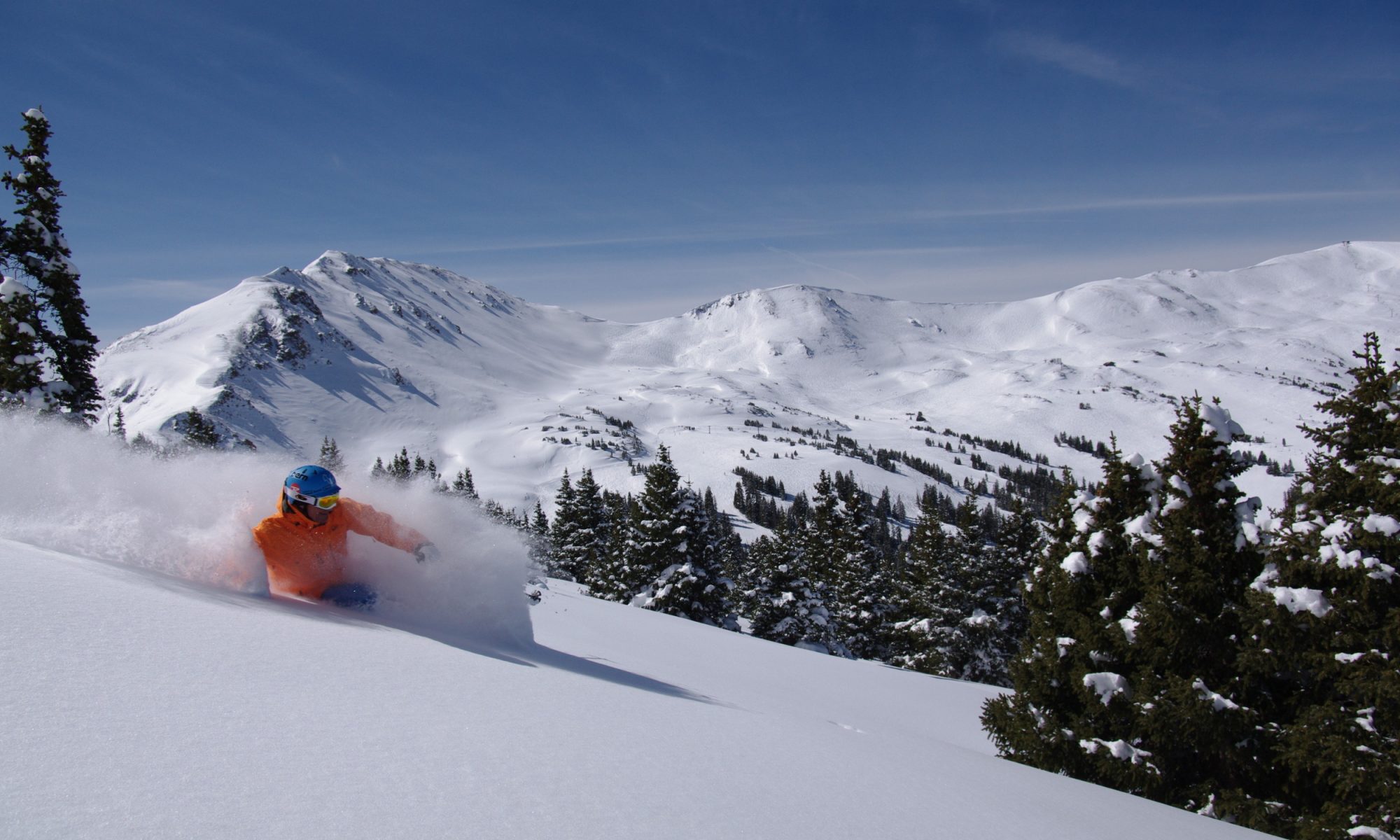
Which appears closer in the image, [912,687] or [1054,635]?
[1054,635]

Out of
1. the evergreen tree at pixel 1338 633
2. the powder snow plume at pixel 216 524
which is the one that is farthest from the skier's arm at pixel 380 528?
the evergreen tree at pixel 1338 633

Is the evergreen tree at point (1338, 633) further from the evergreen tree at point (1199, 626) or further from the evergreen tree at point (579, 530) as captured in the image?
the evergreen tree at point (579, 530)

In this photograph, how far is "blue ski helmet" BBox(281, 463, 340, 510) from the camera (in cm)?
685

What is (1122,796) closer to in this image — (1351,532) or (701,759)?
(701,759)

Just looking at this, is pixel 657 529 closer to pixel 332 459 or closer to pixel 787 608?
pixel 787 608

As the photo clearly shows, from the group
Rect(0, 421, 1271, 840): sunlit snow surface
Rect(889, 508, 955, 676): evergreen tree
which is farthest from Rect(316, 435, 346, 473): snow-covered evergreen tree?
Rect(889, 508, 955, 676): evergreen tree

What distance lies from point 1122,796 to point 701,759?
16.5ft

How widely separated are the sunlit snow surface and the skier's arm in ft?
1.82

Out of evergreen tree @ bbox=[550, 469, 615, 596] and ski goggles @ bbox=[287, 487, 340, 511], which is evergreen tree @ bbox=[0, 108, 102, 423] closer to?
ski goggles @ bbox=[287, 487, 340, 511]

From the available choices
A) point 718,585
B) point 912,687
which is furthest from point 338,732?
point 718,585

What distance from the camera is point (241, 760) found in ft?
8.74

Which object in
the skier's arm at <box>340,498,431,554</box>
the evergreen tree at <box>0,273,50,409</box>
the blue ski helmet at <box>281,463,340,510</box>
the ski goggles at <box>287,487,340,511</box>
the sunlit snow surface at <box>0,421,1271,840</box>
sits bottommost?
the sunlit snow surface at <box>0,421,1271,840</box>

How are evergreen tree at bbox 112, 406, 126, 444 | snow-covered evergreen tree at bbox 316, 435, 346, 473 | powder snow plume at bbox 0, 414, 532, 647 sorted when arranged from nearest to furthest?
1. powder snow plume at bbox 0, 414, 532, 647
2. snow-covered evergreen tree at bbox 316, 435, 346, 473
3. evergreen tree at bbox 112, 406, 126, 444

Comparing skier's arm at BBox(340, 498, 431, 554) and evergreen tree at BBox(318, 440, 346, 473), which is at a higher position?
evergreen tree at BBox(318, 440, 346, 473)
